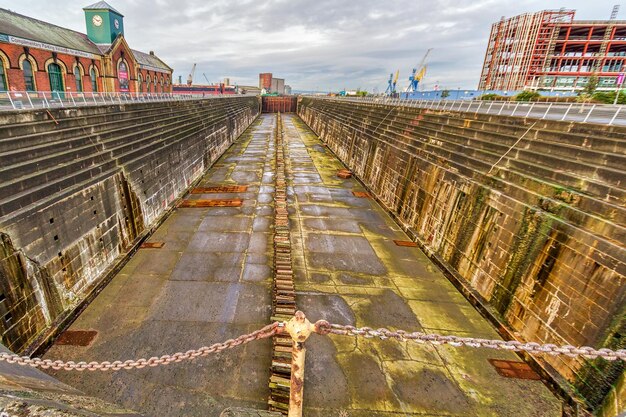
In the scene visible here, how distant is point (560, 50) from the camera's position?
71625 millimetres

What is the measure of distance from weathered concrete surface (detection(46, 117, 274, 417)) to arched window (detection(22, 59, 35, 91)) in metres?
31.5

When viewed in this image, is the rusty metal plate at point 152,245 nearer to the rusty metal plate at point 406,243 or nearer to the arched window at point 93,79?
the rusty metal plate at point 406,243

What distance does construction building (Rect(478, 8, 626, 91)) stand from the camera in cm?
6762

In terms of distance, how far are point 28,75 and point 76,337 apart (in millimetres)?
37353

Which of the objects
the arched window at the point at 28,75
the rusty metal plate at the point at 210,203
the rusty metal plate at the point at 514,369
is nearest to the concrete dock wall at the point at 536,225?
the rusty metal plate at the point at 514,369

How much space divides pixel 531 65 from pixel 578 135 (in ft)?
289

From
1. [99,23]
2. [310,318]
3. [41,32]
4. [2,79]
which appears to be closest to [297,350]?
[310,318]

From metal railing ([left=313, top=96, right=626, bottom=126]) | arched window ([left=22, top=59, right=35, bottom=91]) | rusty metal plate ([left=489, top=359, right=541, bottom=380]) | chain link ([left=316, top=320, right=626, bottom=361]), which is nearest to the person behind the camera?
chain link ([left=316, top=320, right=626, bottom=361])

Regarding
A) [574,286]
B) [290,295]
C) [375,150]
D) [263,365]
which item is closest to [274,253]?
[290,295]

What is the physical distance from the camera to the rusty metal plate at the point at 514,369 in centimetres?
592

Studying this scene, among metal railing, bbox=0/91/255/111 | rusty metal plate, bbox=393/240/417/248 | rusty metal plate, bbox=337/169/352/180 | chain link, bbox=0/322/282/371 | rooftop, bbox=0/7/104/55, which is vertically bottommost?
rusty metal plate, bbox=393/240/417/248

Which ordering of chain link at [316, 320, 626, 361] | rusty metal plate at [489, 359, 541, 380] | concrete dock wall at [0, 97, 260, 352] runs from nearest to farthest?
chain link at [316, 320, 626, 361] < concrete dock wall at [0, 97, 260, 352] < rusty metal plate at [489, 359, 541, 380]

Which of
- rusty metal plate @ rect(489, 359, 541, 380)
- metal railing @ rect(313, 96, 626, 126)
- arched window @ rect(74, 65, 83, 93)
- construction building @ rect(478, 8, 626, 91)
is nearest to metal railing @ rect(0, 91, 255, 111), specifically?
arched window @ rect(74, 65, 83, 93)

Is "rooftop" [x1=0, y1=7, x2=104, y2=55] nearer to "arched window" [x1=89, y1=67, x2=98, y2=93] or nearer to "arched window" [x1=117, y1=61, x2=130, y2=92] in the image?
"arched window" [x1=89, y1=67, x2=98, y2=93]
